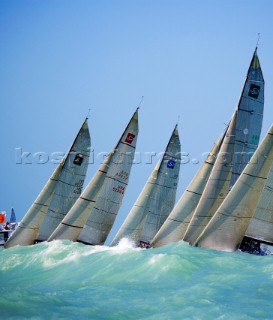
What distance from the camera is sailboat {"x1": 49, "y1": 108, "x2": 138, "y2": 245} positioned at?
37.3 m

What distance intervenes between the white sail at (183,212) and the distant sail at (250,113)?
267 cm

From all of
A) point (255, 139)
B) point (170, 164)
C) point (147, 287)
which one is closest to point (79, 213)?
point (170, 164)

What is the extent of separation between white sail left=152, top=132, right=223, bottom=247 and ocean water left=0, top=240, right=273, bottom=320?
5141mm

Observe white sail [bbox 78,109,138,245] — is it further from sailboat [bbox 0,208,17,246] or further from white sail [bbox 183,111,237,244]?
sailboat [bbox 0,208,17,246]

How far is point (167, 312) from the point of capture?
14.9 metres

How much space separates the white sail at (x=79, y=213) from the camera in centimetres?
3803

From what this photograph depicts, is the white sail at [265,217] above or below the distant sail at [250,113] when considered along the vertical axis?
below

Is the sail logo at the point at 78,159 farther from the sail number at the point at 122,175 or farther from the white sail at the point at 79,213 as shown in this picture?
the sail number at the point at 122,175

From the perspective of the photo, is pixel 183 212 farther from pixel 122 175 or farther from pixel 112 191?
pixel 122 175

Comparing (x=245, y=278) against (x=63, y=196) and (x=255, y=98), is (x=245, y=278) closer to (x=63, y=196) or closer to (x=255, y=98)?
(x=255, y=98)

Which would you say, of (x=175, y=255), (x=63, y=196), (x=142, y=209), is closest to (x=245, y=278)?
(x=175, y=255)

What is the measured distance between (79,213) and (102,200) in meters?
2.04

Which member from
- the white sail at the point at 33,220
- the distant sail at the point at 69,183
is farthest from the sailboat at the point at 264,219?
the white sail at the point at 33,220

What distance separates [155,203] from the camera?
37062 mm
